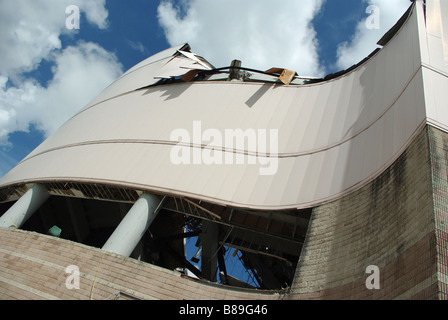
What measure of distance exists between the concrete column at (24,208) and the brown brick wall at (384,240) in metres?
13.2

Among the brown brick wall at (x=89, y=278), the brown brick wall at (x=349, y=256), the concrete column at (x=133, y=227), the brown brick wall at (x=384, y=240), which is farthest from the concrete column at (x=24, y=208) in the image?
the brown brick wall at (x=384, y=240)

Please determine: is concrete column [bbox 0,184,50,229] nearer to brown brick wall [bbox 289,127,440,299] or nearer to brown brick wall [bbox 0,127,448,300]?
brown brick wall [bbox 0,127,448,300]

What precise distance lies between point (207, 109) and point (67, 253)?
10.7m

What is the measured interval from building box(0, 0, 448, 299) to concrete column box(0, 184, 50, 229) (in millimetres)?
76

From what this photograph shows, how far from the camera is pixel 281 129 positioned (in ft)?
48.4

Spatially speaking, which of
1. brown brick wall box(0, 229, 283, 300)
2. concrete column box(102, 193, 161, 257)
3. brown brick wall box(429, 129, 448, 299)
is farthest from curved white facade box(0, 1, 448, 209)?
brown brick wall box(0, 229, 283, 300)

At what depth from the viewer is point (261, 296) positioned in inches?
305

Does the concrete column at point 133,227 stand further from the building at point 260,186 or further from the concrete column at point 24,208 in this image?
the concrete column at point 24,208

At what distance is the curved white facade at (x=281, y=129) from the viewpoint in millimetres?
9602

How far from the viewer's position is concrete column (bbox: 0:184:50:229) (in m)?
13.6

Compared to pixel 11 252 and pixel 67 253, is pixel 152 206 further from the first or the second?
pixel 11 252

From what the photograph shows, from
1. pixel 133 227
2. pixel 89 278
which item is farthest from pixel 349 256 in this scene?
pixel 133 227

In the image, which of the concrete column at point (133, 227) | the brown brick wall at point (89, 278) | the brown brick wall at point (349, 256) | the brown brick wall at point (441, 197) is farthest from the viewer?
the concrete column at point (133, 227)

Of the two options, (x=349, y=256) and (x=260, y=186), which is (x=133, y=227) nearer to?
(x=260, y=186)
